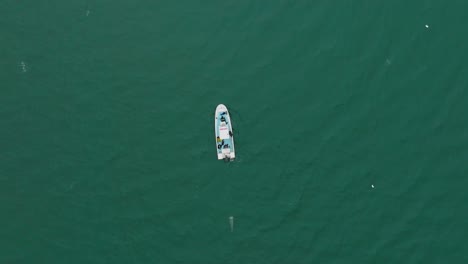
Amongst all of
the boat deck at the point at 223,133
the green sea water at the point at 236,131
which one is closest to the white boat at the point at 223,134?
the boat deck at the point at 223,133

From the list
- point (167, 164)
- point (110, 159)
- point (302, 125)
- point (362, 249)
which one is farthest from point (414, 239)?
point (110, 159)

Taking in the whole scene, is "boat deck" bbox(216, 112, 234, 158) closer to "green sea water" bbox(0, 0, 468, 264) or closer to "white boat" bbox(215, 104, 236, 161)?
"white boat" bbox(215, 104, 236, 161)

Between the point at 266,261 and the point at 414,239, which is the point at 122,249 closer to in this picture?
the point at 266,261

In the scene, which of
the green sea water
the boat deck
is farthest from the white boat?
the green sea water

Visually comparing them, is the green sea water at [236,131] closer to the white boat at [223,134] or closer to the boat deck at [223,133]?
the white boat at [223,134]

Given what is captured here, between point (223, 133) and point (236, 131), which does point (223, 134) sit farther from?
point (236, 131)

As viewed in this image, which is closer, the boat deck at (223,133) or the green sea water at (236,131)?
the green sea water at (236,131)
